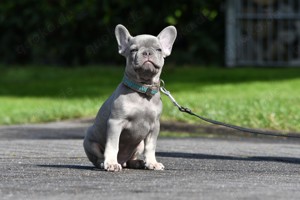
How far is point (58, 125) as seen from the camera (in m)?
13.9

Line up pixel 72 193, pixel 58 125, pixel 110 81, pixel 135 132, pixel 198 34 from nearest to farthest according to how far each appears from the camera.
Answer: pixel 72 193, pixel 135 132, pixel 58 125, pixel 110 81, pixel 198 34

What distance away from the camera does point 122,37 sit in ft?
25.8

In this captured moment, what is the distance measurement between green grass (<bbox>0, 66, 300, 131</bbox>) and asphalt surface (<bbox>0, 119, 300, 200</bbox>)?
6.85ft

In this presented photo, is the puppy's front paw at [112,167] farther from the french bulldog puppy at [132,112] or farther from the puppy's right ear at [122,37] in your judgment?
the puppy's right ear at [122,37]

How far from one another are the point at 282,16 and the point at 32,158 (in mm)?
→ 13069

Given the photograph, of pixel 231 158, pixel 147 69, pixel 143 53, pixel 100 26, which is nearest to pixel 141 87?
pixel 147 69

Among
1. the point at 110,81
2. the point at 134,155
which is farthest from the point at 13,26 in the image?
the point at 134,155

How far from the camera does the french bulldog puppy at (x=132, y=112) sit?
7.52 metres

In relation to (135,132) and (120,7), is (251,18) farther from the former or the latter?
(135,132)

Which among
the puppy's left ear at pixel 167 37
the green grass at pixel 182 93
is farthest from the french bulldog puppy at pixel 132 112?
the green grass at pixel 182 93

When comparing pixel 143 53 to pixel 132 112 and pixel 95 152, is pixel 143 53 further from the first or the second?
pixel 95 152

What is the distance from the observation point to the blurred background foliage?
70.3ft

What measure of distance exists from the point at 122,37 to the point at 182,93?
9.10 m

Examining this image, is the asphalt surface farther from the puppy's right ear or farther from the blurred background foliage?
the blurred background foliage
